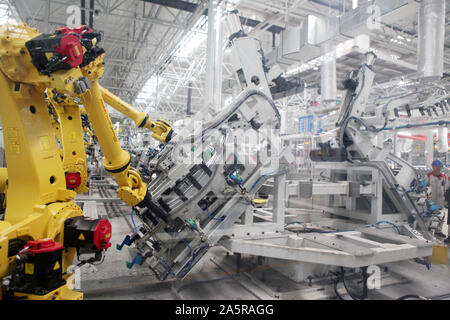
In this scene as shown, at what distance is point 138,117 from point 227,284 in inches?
105

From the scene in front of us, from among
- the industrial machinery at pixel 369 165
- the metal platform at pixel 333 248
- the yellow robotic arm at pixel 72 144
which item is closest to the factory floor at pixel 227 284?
the metal platform at pixel 333 248

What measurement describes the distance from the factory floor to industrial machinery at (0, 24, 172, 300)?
3.44ft

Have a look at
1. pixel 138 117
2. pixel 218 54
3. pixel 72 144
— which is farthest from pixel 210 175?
pixel 218 54

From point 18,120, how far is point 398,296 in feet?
14.3

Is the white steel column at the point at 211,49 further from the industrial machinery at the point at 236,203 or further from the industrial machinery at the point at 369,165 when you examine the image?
the industrial machinery at the point at 369,165

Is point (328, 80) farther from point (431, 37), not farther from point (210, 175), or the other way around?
point (210, 175)

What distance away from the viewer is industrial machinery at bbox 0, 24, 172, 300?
2.19 metres

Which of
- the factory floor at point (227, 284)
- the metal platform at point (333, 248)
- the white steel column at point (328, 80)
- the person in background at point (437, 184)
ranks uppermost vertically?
the white steel column at point (328, 80)

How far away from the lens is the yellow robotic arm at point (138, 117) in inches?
A: 160

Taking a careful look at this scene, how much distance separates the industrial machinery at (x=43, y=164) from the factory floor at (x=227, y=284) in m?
1.05

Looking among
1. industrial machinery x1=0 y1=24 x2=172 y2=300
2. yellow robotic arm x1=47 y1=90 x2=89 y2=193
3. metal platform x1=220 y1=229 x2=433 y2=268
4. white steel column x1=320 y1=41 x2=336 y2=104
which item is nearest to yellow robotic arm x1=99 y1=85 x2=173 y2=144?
industrial machinery x1=0 y1=24 x2=172 y2=300

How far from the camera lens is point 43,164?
8.46ft
